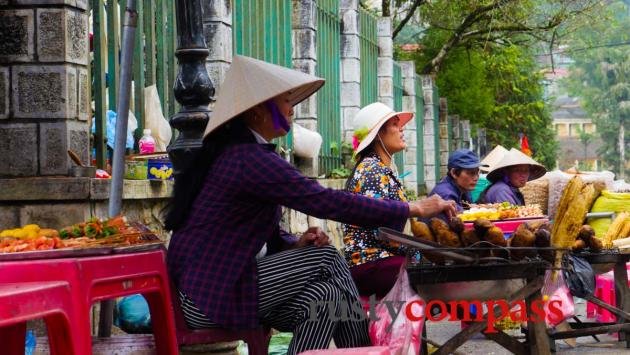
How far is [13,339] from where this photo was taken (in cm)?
496

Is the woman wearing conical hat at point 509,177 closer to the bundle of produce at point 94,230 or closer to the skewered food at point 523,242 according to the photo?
the skewered food at point 523,242

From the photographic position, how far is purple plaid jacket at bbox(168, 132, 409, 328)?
→ 207 inches

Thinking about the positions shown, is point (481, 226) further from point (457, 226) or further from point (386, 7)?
point (386, 7)

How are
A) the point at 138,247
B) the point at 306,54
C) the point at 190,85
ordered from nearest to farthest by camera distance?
the point at 138,247 → the point at 190,85 → the point at 306,54

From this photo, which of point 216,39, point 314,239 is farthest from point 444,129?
point 314,239

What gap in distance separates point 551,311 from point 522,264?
2.55 ft

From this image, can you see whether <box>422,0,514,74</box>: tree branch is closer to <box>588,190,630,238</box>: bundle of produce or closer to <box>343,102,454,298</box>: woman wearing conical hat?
<box>588,190,630,238</box>: bundle of produce

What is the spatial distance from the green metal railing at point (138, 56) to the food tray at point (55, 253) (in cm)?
370

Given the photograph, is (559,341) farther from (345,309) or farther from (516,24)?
(516,24)

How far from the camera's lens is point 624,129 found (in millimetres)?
122250

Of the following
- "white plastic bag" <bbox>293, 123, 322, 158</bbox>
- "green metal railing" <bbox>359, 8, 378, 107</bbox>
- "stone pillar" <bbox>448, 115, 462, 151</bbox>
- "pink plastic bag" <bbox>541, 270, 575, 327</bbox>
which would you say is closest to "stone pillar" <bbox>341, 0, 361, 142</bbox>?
"green metal railing" <bbox>359, 8, 378, 107</bbox>

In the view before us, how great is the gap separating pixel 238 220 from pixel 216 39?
4.84 metres

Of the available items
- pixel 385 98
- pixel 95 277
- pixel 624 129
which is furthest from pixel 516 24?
pixel 624 129

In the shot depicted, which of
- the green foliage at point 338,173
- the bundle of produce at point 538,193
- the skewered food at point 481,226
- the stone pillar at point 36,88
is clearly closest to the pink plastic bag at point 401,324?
the skewered food at point 481,226
